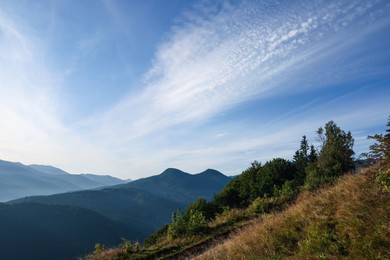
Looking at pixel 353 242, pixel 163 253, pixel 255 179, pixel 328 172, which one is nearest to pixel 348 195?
pixel 353 242

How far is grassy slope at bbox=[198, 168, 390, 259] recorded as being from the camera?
5934 mm

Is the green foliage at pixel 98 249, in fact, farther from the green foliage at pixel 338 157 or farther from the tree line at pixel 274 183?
the green foliage at pixel 338 157

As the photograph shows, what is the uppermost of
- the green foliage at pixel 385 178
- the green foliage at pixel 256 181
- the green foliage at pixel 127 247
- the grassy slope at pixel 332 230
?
the green foliage at pixel 256 181

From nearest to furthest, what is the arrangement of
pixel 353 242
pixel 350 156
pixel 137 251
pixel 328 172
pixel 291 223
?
1. pixel 353 242
2. pixel 291 223
3. pixel 137 251
4. pixel 328 172
5. pixel 350 156

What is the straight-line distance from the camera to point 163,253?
1448cm

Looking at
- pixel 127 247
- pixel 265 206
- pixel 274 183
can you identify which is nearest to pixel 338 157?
pixel 274 183

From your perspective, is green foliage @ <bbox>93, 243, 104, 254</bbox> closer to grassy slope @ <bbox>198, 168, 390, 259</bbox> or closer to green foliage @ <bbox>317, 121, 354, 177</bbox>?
grassy slope @ <bbox>198, 168, 390, 259</bbox>

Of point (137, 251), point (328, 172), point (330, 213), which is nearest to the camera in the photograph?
point (330, 213)

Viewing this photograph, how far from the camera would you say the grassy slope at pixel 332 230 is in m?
5.93

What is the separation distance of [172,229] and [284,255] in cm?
1177

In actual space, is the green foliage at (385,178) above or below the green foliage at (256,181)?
below

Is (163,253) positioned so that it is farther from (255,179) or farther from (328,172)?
(255,179)

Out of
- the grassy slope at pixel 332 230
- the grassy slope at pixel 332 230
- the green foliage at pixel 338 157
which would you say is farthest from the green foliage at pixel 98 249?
the green foliage at pixel 338 157

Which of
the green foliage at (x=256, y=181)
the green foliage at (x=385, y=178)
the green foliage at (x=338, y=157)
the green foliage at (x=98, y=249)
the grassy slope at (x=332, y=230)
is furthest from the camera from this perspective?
the green foliage at (x=256, y=181)
